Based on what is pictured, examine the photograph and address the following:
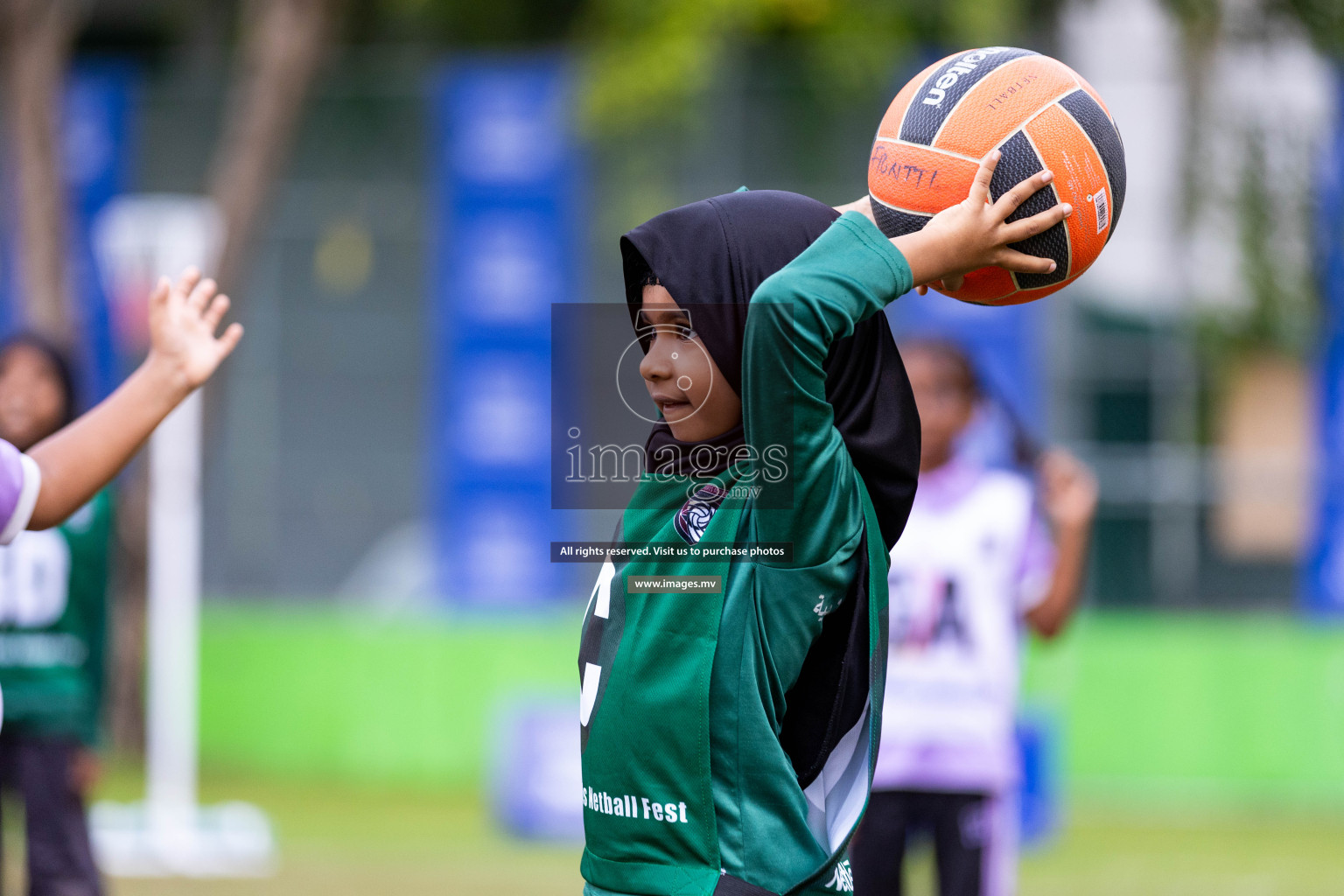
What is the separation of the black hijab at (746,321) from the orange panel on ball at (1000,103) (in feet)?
1.04

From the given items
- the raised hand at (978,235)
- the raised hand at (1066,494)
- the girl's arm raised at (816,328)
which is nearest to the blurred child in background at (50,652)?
the raised hand at (1066,494)

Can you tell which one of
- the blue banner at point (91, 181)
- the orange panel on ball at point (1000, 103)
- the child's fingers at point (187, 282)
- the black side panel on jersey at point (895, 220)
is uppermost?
the blue banner at point (91, 181)

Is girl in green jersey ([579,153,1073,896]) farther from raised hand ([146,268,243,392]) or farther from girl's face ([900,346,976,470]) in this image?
girl's face ([900,346,976,470])

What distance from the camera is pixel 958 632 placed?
4766 mm

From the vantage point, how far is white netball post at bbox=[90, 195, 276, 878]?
857 centimetres

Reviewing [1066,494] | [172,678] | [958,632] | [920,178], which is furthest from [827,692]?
[172,678]

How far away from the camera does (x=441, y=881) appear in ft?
25.6

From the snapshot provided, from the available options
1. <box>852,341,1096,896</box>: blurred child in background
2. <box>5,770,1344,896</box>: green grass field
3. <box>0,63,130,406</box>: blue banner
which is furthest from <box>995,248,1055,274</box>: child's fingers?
<box>0,63,130,406</box>: blue banner

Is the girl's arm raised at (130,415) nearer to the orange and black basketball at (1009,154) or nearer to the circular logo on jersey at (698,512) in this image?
the circular logo on jersey at (698,512)

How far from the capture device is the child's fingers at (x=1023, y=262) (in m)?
2.22

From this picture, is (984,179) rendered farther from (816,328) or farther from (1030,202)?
(816,328)

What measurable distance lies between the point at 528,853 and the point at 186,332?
6494 millimetres

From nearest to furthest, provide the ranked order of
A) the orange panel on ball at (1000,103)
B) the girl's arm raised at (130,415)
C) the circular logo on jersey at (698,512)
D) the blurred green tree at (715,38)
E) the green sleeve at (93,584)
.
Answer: the circular logo on jersey at (698,512) → the orange panel on ball at (1000,103) → the girl's arm raised at (130,415) → the green sleeve at (93,584) → the blurred green tree at (715,38)

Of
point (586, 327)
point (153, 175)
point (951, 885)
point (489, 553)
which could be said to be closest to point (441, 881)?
point (951, 885)
